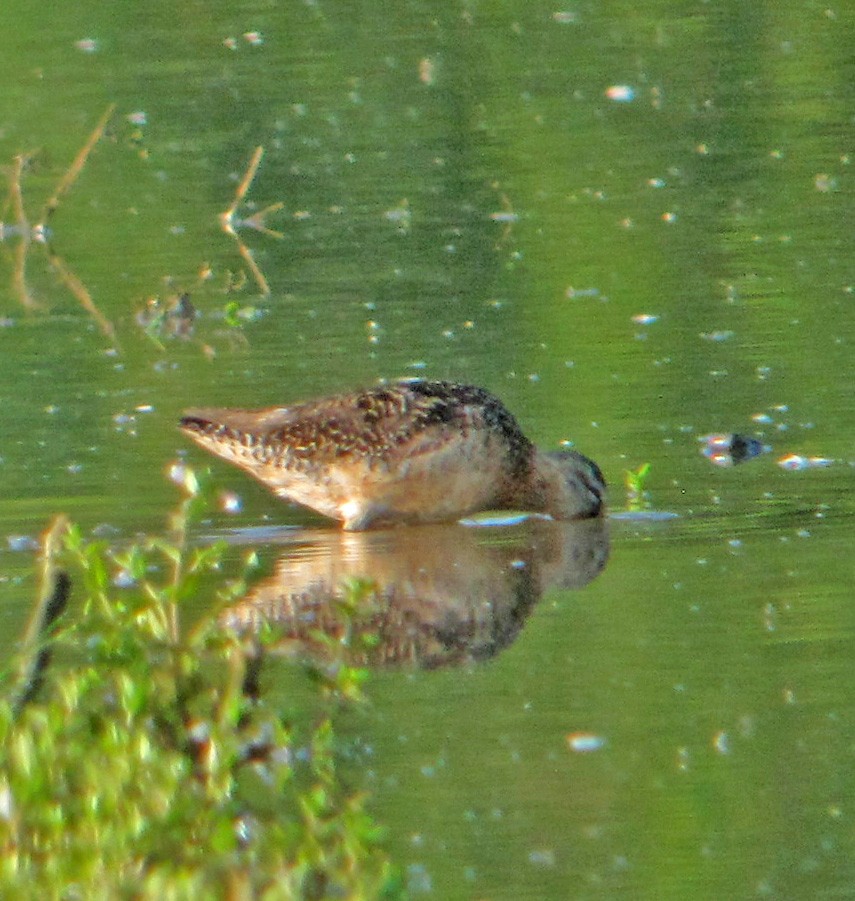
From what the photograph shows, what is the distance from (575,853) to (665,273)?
6.52 metres

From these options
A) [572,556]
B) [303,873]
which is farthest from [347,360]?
[303,873]

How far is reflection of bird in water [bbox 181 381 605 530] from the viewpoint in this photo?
8.26m

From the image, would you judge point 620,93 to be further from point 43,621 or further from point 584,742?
point 43,621

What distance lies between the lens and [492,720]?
5973 mm

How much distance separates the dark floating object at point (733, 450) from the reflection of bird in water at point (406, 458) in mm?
→ 602

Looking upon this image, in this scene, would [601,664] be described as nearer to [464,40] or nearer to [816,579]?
[816,579]

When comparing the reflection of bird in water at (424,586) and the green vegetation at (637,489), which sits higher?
the green vegetation at (637,489)

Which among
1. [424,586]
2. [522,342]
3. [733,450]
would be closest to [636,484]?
[733,450]

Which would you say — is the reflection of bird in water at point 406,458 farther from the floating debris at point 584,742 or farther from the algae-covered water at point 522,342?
the floating debris at point 584,742

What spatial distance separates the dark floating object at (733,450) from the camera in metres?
8.55

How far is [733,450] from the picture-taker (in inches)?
338

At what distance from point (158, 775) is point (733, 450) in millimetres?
4592

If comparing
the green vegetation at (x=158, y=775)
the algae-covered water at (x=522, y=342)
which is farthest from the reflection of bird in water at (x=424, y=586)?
the green vegetation at (x=158, y=775)

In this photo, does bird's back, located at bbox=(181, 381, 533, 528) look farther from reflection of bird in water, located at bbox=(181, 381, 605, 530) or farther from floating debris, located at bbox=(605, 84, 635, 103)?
floating debris, located at bbox=(605, 84, 635, 103)
